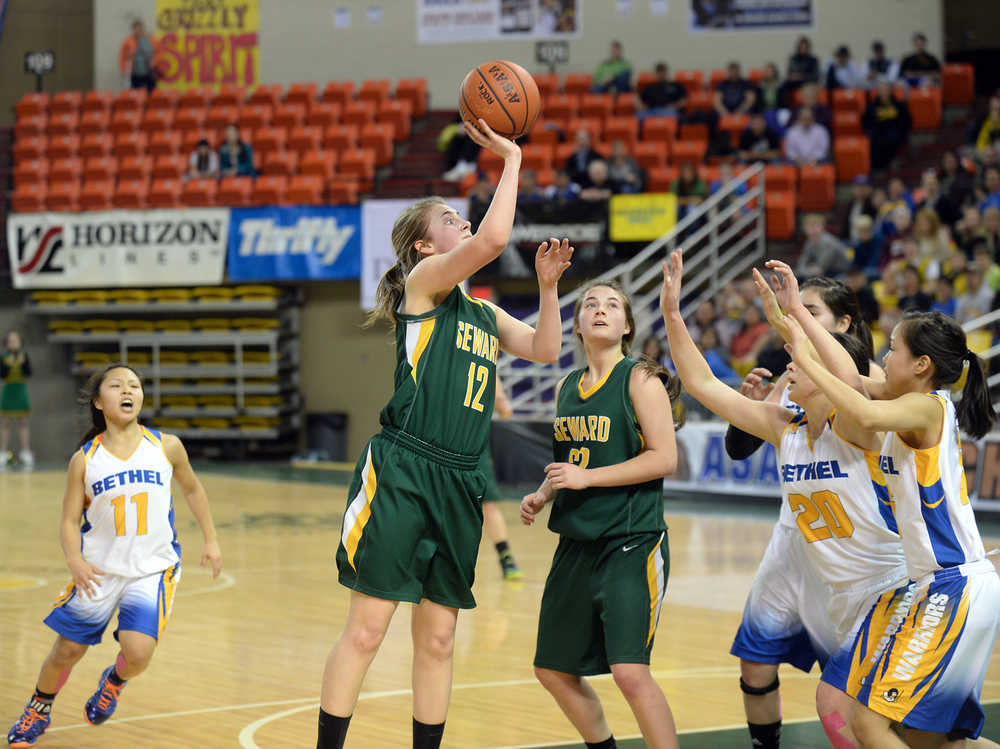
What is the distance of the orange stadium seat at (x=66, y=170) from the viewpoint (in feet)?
64.0

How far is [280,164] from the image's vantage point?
741 inches

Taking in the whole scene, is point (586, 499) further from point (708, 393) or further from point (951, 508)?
point (951, 508)

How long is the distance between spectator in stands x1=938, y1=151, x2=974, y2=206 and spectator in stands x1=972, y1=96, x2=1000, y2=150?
310mm

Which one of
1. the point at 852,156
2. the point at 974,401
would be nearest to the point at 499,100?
the point at 974,401

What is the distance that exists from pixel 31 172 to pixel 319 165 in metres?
4.47

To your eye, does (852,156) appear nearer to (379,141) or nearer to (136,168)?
(379,141)

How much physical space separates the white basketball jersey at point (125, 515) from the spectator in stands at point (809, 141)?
12.7 m

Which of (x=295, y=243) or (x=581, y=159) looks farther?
(x=295, y=243)

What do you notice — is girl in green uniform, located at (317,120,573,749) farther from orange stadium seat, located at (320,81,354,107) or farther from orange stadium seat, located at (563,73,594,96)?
orange stadium seat, located at (320,81,354,107)

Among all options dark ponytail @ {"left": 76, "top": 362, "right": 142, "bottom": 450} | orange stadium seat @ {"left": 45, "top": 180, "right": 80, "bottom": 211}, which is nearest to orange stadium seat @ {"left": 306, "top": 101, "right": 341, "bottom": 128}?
orange stadium seat @ {"left": 45, "top": 180, "right": 80, "bottom": 211}

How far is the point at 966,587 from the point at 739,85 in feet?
48.7

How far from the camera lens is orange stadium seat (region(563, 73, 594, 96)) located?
18969 millimetres

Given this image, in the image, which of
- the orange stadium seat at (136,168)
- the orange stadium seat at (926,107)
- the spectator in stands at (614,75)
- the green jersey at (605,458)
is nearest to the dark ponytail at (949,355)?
the green jersey at (605,458)

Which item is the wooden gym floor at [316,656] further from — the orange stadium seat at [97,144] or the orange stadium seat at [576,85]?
the orange stadium seat at [97,144]
